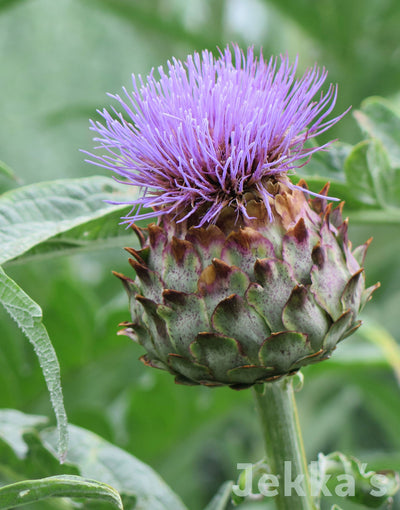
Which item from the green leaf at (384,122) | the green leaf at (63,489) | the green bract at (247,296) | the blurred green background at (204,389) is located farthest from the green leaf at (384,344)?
the green leaf at (63,489)

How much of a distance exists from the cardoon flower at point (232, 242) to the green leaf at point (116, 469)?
172 mm

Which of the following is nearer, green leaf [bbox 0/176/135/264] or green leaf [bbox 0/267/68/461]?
green leaf [bbox 0/267/68/461]

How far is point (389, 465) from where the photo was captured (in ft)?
2.34

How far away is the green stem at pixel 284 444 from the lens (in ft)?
1.80

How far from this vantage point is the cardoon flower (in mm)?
483

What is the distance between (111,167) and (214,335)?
169mm

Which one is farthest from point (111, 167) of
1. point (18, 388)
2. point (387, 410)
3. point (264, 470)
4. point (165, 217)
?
point (387, 410)

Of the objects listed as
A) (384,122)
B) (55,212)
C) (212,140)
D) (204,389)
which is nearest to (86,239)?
(55,212)

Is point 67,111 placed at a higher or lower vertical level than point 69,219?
higher

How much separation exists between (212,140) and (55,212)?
0.17 metres

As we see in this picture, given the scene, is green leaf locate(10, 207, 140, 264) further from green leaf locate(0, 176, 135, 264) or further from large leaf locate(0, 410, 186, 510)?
large leaf locate(0, 410, 186, 510)

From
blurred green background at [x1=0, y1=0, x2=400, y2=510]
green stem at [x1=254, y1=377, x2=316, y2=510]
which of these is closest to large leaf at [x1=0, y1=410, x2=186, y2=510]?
green stem at [x1=254, y1=377, x2=316, y2=510]

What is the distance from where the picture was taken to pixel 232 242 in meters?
0.50

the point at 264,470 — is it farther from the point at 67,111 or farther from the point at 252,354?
the point at 67,111
